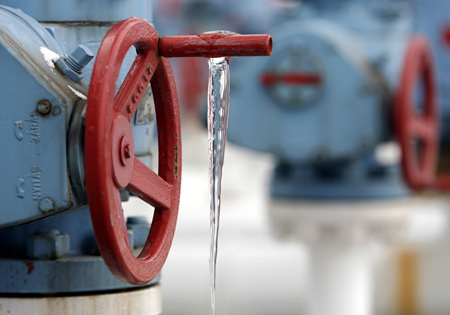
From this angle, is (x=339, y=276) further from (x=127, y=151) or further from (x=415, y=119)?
(x=127, y=151)

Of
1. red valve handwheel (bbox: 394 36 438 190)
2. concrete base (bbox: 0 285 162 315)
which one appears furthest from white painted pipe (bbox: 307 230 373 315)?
concrete base (bbox: 0 285 162 315)

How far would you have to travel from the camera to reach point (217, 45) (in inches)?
28.5

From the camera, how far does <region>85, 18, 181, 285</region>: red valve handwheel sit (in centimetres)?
66

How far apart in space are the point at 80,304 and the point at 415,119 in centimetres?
112

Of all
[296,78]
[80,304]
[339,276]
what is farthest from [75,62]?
[339,276]

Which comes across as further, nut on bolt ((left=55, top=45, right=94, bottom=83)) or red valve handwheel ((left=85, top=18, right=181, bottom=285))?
nut on bolt ((left=55, top=45, right=94, bottom=83))

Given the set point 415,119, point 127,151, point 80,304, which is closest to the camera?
point 127,151

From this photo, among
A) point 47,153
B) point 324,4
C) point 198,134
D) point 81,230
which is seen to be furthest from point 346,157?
point 198,134

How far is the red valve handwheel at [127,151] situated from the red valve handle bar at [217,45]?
0.06 ft

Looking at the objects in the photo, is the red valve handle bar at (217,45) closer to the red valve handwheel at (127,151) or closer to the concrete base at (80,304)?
the red valve handwheel at (127,151)

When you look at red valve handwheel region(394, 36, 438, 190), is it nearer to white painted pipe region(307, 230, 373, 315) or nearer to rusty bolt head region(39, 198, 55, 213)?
white painted pipe region(307, 230, 373, 315)

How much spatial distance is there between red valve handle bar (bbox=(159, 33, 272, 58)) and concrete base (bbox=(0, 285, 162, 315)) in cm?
27

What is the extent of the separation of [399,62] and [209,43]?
1.26 meters

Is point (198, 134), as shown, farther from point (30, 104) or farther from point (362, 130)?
point (30, 104)
